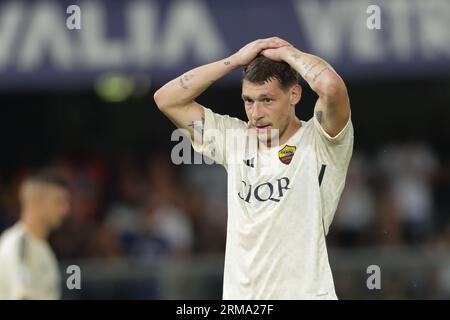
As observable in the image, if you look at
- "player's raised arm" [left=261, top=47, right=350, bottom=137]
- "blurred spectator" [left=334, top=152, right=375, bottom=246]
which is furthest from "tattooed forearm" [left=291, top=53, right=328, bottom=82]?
"blurred spectator" [left=334, top=152, right=375, bottom=246]

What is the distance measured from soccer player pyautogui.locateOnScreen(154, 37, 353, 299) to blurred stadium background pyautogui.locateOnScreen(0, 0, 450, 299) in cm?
464

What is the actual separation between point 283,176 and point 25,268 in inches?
141

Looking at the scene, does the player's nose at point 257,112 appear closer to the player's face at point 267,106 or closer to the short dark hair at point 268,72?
the player's face at point 267,106

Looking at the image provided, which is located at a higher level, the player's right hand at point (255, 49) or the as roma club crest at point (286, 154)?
the player's right hand at point (255, 49)

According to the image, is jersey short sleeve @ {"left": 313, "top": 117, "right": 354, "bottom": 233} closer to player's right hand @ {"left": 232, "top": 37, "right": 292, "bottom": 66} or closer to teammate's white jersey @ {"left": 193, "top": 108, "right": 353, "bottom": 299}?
teammate's white jersey @ {"left": 193, "top": 108, "right": 353, "bottom": 299}

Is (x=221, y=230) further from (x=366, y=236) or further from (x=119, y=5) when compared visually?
(x=119, y=5)

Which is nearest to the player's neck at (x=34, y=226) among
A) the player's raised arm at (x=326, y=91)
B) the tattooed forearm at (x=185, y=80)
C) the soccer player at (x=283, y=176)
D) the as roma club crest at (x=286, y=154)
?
the tattooed forearm at (x=185, y=80)

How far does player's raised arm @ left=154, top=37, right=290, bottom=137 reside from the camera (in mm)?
6074

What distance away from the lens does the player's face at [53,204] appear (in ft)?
31.1

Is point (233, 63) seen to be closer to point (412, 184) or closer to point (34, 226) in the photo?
point (34, 226)

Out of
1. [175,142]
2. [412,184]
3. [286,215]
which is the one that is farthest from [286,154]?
[412,184]

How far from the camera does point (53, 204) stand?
9492 mm

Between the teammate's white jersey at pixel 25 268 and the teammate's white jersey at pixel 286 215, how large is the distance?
310cm

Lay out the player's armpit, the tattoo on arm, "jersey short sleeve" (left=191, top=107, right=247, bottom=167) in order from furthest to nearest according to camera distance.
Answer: "jersey short sleeve" (left=191, top=107, right=247, bottom=167), the tattoo on arm, the player's armpit
